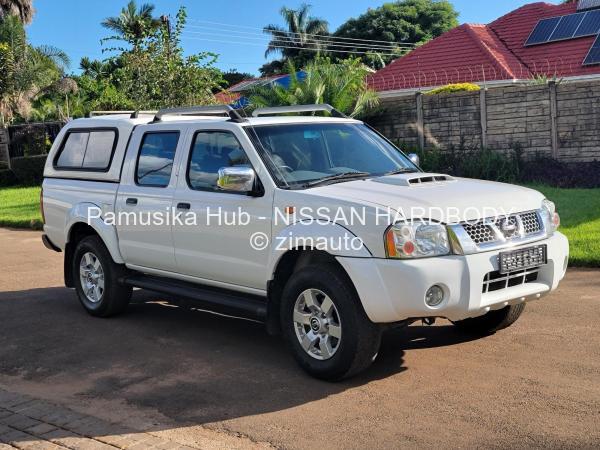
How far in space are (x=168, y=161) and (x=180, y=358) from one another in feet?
5.86

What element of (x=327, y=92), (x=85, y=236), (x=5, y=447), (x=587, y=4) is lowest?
(x=5, y=447)

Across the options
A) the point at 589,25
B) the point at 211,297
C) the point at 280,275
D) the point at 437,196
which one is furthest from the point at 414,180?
the point at 589,25

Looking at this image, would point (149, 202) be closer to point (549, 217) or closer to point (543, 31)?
point (549, 217)

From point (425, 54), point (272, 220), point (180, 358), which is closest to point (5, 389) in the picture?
point (180, 358)

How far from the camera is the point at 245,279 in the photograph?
243 inches

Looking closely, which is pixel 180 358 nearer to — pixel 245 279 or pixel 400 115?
pixel 245 279

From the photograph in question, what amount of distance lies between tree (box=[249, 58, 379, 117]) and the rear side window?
367 inches

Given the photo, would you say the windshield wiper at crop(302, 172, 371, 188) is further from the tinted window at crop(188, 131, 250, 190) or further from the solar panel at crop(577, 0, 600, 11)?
the solar panel at crop(577, 0, 600, 11)

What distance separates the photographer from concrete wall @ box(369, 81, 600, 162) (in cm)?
1474

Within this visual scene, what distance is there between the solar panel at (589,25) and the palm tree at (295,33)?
131 ft

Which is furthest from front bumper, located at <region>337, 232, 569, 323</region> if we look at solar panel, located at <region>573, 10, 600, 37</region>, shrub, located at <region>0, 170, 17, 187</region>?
shrub, located at <region>0, 170, 17, 187</region>

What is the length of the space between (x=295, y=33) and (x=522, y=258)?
6111 centimetres

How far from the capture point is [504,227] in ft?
18.0

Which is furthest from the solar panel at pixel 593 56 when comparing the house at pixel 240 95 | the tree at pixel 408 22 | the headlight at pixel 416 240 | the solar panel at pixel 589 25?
the tree at pixel 408 22
